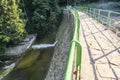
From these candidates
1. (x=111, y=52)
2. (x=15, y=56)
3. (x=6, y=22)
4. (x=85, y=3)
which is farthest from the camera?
(x=85, y=3)

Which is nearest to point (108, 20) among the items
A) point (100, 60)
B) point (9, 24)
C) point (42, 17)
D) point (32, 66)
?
point (100, 60)

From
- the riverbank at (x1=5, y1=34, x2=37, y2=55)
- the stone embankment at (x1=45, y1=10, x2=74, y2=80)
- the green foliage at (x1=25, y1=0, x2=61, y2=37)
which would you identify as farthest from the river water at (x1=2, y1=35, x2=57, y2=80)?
the green foliage at (x1=25, y1=0, x2=61, y2=37)

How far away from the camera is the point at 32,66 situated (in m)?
19.5

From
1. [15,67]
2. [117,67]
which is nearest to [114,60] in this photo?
[117,67]

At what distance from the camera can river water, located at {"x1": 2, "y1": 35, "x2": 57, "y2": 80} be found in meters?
17.1

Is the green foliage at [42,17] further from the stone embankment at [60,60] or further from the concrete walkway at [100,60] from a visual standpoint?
the concrete walkway at [100,60]

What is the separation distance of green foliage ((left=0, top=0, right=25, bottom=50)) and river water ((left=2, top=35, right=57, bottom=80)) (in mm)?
2339

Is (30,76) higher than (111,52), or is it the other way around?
(111,52)

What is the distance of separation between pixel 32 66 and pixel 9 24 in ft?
24.4

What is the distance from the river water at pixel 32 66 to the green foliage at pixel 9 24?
234cm

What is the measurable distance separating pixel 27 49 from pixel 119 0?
28.5 meters

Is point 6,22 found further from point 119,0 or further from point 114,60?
point 119,0

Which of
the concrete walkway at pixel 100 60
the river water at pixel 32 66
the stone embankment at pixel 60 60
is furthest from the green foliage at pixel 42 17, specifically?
the concrete walkway at pixel 100 60

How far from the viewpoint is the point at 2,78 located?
17.1 m
